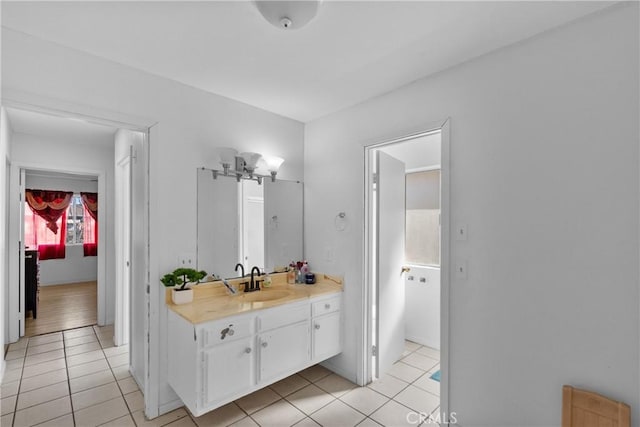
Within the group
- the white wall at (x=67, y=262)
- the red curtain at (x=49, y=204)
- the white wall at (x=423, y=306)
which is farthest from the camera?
the white wall at (x=67, y=262)

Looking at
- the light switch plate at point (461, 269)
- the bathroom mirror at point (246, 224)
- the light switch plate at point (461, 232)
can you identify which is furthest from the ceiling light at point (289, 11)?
the light switch plate at point (461, 269)

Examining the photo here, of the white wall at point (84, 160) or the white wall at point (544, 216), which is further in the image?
the white wall at point (84, 160)

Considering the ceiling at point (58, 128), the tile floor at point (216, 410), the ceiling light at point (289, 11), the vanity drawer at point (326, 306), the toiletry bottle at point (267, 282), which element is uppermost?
the ceiling at point (58, 128)

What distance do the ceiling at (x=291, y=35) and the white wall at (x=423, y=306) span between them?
6.78 feet

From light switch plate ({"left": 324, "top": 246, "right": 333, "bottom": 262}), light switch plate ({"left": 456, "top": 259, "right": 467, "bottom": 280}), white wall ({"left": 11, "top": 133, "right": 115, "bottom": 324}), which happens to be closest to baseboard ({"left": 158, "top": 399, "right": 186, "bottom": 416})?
light switch plate ({"left": 324, "top": 246, "right": 333, "bottom": 262})

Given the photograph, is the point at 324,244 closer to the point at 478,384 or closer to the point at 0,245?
the point at 478,384

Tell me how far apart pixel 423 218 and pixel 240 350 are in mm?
2409

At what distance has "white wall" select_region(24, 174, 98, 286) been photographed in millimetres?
6262

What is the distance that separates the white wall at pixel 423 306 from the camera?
3.28 meters

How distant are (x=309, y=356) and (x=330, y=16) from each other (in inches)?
93.4

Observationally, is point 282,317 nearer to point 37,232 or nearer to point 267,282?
point 267,282

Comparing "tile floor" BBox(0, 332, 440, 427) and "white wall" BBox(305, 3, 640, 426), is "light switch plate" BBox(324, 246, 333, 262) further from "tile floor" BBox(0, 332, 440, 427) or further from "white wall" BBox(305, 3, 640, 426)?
"white wall" BBox(305, 3, 640, 426)

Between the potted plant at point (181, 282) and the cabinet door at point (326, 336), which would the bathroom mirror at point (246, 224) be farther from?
the cabinet door at point (326, 336)

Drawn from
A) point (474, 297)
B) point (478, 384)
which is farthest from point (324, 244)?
point (478, 384)
